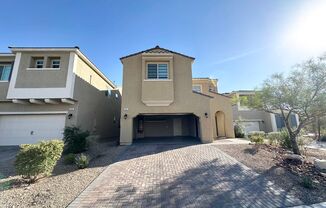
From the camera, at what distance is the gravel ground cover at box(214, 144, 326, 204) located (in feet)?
17.8

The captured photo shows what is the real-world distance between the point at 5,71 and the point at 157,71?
13.9 m

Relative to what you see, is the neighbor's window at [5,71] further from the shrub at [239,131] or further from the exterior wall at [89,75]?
the shrub at [239,131]

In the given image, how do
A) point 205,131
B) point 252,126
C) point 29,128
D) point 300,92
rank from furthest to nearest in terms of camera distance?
1. point 252,126
2. point 205,131
3. point 29,128
4. point 300,92

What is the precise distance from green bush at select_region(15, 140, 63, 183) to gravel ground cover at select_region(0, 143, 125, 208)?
1.22ft

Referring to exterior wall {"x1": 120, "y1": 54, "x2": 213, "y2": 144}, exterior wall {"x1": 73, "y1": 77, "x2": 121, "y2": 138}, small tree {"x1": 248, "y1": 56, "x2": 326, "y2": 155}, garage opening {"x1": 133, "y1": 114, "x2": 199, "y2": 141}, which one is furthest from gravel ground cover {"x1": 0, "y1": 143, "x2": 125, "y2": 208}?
small tree {"x1": 248, "y1": 56, "x2": 326, "y2": 155}

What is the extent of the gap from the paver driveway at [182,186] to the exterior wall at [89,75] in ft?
34.2

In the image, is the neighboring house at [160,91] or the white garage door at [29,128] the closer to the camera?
the white garage door at [29,128]

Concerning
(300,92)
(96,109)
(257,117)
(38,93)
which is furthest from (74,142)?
(257,117)

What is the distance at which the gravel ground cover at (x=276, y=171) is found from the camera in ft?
17.8

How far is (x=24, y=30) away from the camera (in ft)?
37.5

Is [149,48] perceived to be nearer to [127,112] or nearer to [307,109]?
[127,112]

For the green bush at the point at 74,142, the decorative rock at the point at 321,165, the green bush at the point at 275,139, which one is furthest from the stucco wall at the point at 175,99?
the decorative rock at the point at 321,165

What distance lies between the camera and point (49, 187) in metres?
5.83

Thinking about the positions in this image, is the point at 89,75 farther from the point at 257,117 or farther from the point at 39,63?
the point at 257,117
